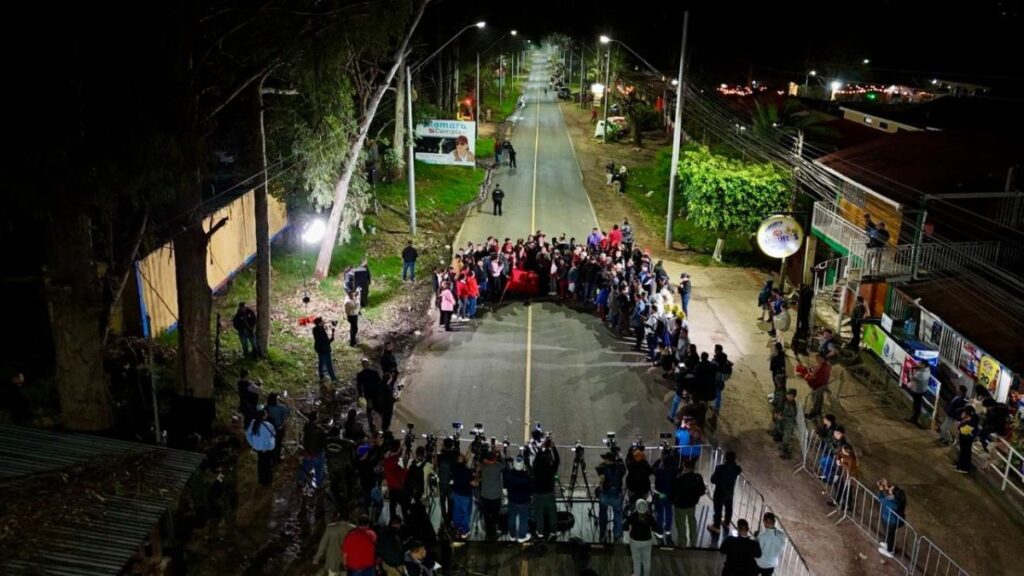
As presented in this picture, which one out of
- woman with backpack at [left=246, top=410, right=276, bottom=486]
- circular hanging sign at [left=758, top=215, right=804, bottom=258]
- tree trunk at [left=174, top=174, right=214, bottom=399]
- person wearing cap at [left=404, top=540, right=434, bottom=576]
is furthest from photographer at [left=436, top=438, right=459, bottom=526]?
circular hanging sign at [left=758, top=215, right=804, bottom=258]

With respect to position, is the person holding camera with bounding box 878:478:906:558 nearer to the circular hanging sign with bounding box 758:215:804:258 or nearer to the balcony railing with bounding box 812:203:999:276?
the balcony railing with bounding box 812:203:999:276

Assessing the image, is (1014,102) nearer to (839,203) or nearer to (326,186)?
(839,203)

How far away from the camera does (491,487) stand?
39.2 ft

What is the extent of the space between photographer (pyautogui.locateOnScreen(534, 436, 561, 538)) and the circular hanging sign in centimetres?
1333

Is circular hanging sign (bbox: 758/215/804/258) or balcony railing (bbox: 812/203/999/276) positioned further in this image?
circular hanging sign (bbox: 758/215/804/258)

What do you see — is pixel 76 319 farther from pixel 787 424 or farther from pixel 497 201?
pixel 497 201

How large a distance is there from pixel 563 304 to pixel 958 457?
11.1m

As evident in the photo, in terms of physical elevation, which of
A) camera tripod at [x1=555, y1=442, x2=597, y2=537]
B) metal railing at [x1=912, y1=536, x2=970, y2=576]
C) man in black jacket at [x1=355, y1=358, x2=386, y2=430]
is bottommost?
metal railing at [x1=912, y1=536, x2=970, y2=576]

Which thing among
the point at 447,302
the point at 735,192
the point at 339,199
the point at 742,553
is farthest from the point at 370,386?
the point at 735,192

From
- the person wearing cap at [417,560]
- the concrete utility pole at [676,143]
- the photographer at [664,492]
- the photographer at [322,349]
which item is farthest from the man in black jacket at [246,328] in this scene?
the concrete utility pole at [676,143]

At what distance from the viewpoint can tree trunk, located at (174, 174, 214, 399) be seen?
1516cm

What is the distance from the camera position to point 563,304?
23.9 m

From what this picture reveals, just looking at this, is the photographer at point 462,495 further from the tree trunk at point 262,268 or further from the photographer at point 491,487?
the tree trunk at point 262,268

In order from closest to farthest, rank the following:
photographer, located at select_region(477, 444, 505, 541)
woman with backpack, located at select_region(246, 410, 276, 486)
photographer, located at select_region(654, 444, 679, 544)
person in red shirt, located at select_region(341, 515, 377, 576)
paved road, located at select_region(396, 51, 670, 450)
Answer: person in red shirt, located at select_region(341, 515, 377, 576), photographer, located at select_region(477, 444, 505, 541), photographer, located at select_region(654, 444, 679, 544), woman with backpack, located at select_region(246, 410, 276, 486), paved road, located at select_region(396, 51, 670, 450)
